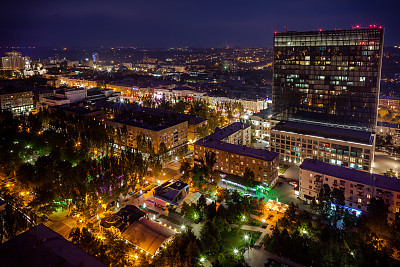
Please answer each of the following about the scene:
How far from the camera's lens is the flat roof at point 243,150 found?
28.4 m

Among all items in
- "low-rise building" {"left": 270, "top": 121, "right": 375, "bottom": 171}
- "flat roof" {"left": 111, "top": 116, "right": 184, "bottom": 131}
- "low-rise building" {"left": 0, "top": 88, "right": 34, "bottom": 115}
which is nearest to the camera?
"low-rise building" {"left": 270, "top": 121, "right": 375, "bottom": 171}

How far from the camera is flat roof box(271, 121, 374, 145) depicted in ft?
97.6

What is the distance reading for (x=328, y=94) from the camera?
3494cm

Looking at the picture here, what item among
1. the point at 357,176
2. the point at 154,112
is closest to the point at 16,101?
the point at 154,112

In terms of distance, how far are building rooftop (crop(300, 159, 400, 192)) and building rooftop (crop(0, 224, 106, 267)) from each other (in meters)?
19.2

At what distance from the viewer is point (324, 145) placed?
3112 centimetres

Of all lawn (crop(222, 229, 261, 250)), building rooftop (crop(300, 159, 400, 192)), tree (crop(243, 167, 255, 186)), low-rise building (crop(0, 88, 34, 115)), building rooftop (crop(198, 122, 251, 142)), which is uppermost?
low-rise building (crop(0, 88, 34, 115))

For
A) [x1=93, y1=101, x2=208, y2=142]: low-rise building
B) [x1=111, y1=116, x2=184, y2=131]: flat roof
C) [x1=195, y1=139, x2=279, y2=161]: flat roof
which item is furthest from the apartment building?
[x1=93, y1=101, x2=208, y2=142]: low-rise building

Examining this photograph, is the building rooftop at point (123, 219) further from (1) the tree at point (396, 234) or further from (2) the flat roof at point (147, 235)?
(1) the tree at point (396, 234)

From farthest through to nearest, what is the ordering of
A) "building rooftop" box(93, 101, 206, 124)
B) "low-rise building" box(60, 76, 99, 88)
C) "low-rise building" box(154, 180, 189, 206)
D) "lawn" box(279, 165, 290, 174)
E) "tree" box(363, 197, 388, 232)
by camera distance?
"low-rise building" box(60, 76, 99, 88) < "building rooftop" box(93, 101, 206, 124) < "lawn" box(279, 165, 290, 174) < "low-rise building" box(154, 180, 189, 206) < "tree" box(363, 197, 388, 232)

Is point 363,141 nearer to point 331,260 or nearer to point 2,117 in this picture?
point 331,260

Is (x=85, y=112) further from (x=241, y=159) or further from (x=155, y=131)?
(x=241, y=159)

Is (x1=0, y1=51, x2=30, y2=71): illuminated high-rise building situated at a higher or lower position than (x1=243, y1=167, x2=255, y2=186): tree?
higher

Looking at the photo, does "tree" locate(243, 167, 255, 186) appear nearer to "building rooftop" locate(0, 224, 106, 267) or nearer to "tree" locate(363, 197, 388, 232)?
"tree" locate(363, 197, 388, 232)
